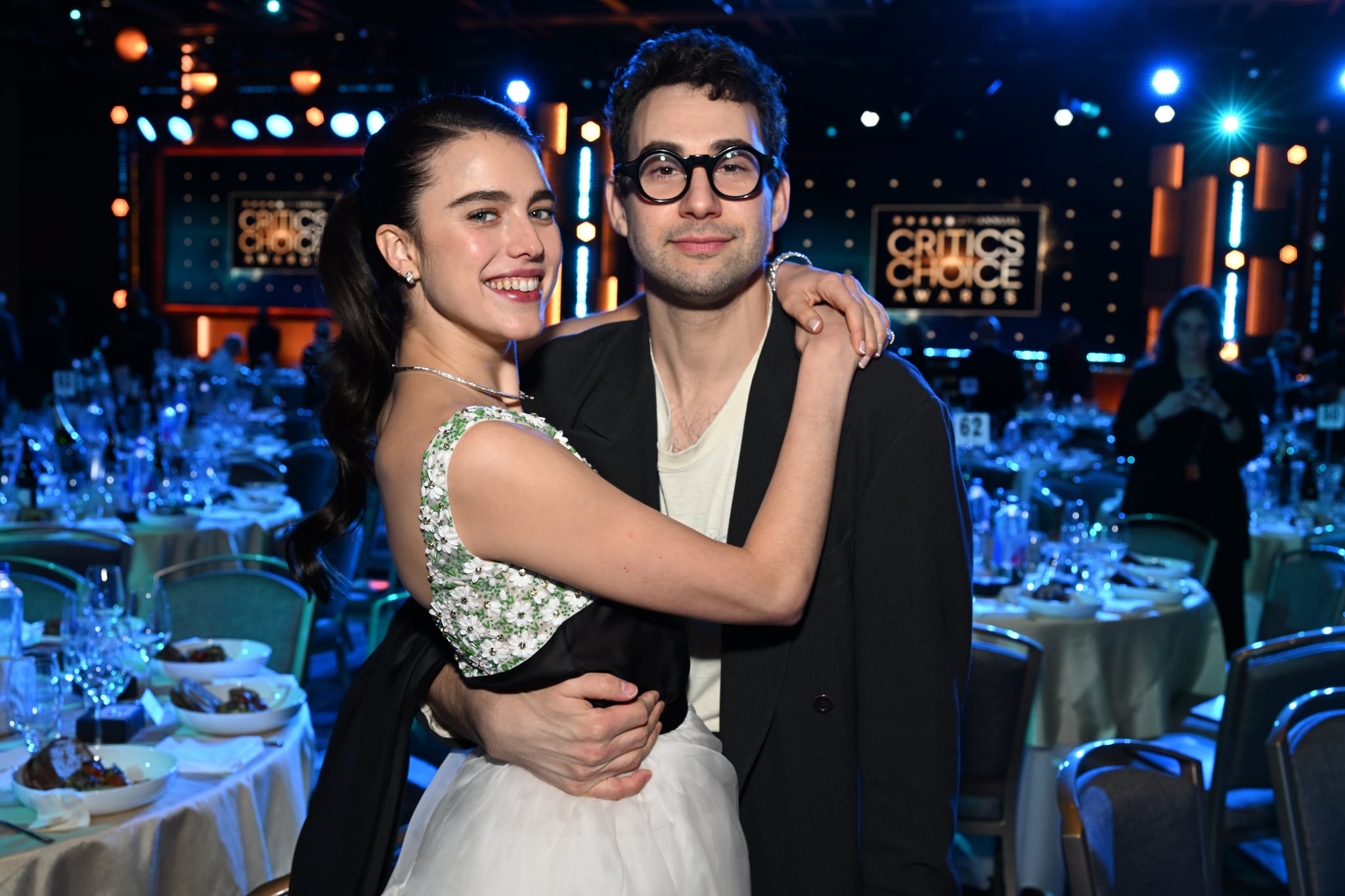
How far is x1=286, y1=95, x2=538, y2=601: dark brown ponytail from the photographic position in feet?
5.83

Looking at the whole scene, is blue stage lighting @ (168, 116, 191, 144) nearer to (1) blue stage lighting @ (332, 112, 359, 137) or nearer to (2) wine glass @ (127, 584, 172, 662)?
(1) blue stage lighting @ (332, 112, 359, 137)

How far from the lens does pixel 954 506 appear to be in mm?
1680

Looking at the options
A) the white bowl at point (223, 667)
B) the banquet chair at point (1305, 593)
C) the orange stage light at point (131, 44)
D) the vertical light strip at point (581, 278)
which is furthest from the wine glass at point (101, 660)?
the orange stage light at point (131, 44)

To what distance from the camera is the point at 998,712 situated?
3.35 metres

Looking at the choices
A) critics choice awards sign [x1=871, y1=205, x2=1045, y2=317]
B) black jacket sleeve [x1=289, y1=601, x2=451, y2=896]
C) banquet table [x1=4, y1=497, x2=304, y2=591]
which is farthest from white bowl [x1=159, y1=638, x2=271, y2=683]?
critics choice awards sign [x1=871, y1=205, x2=1045, y2=317]

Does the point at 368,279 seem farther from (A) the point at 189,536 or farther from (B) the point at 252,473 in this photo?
(B) the point at 252,473

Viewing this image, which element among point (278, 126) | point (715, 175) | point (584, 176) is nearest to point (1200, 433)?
point (715, 175)

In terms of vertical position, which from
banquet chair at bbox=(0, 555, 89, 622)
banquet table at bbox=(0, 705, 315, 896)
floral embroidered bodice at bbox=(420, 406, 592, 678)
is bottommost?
banquet table at bbox=(0, 705, 315, 896)

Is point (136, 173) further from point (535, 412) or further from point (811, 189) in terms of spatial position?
point (535, 412)

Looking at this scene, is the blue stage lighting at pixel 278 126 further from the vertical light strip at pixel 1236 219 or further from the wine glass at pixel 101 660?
the wine glass at pixel 101 660

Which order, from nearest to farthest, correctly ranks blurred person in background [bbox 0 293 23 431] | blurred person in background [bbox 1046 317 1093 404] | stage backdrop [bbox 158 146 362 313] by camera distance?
blurred person in background [bbox 0 293 23 431], blurred person in background [bbox 1046 317 1093 404], stage backdrop [bbox 158 146 362 313]

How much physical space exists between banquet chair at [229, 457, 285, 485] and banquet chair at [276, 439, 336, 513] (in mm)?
83

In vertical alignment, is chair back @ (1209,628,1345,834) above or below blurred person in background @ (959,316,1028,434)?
below

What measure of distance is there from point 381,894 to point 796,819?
24.6 inches
